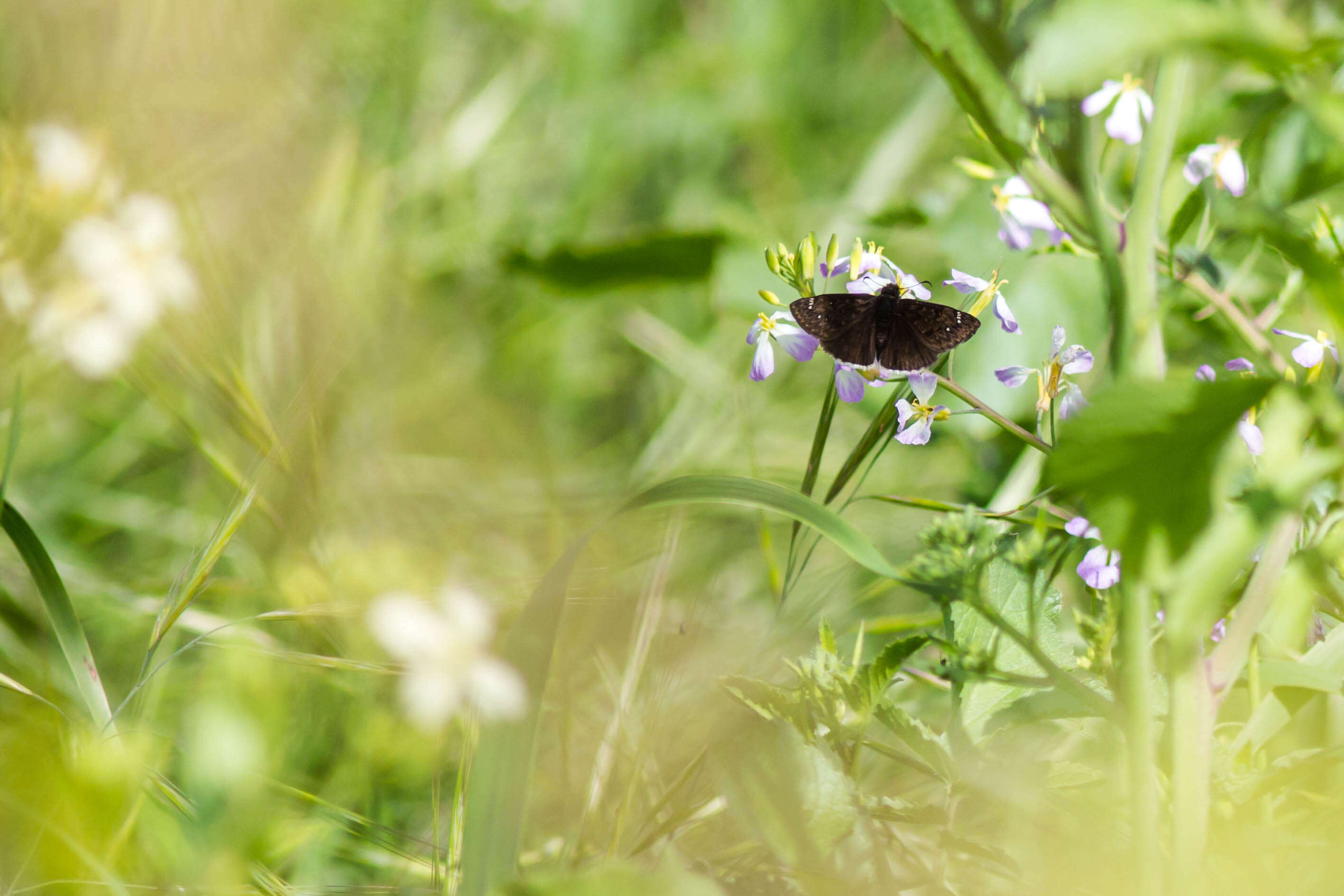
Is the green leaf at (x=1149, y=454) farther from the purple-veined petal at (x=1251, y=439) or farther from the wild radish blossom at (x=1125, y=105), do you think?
the wild radish blossom at (x=1125, y=105)

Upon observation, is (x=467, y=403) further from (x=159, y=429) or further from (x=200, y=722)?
(x=200, y=722)

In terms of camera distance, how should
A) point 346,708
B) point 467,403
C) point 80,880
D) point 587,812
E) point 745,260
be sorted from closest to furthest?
1. point 80,880
2. point 587,812
3. point 346,708
4. point 745,260
5. point 467,403

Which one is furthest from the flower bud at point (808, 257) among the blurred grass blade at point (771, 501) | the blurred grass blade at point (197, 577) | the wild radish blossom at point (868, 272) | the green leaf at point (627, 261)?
the green leaf at point (627, 261)

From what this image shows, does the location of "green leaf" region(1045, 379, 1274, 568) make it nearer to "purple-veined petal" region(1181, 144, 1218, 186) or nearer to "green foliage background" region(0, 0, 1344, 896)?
"green foliage background" region(0, 0, 1344, 896)

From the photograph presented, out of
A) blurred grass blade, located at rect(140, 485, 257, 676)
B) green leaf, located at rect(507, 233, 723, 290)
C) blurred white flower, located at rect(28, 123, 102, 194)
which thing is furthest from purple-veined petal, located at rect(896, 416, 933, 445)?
blurred white flower, located at rect(28, 123, 102, 194)

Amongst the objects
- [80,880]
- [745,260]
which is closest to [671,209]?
[745,260]
